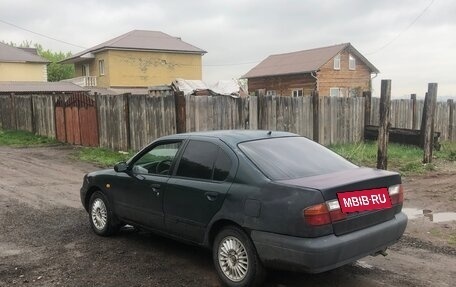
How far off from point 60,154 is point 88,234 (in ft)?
31.1

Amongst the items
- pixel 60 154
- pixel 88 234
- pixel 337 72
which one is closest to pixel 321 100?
pixel 60 154

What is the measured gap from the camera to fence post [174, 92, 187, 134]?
1229 cm

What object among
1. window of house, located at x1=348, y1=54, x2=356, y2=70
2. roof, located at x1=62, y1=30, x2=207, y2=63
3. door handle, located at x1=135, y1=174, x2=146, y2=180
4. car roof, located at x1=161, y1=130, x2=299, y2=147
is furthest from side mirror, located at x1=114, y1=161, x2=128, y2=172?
window of house, located at x1=348, y1=54, x2=356, y2=70

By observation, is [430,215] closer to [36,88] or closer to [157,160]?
[157,160]

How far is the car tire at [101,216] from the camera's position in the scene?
5996 mm

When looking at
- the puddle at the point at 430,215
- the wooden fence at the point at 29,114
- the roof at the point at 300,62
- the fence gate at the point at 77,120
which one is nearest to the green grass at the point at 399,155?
the puddle at the point at 430,215

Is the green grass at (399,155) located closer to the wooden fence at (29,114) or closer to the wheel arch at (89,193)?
the wheel arch at (89,193)

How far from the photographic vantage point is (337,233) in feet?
12.7

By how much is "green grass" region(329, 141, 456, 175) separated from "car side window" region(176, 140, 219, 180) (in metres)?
6.46

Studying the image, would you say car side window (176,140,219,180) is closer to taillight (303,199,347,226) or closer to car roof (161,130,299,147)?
car roof (161,130,299,147)

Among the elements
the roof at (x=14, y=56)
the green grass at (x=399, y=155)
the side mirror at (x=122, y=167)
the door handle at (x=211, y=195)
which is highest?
the roof at (x=14, y=56)

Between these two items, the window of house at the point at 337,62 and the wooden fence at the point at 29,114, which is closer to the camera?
the wooden fence at the point at 29,114

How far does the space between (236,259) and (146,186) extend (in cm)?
154

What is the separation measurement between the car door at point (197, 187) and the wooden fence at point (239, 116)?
24.2ft
